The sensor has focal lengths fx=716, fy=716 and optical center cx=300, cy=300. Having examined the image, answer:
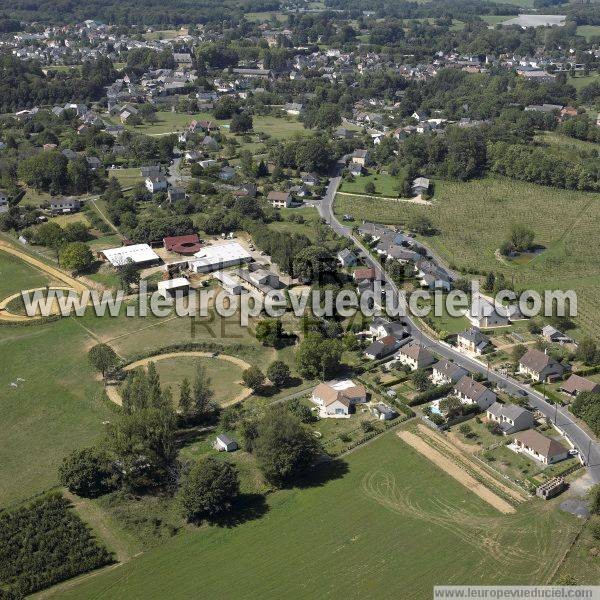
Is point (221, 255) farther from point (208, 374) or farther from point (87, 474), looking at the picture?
point (87, 474)

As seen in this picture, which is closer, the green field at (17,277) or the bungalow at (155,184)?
the green field at (17,277)

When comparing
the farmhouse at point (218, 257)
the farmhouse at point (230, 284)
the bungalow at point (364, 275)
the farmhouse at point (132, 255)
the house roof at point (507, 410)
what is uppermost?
the farmhouse at point (132, 255)

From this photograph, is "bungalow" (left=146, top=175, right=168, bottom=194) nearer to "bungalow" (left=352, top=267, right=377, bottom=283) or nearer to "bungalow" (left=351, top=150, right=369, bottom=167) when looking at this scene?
"bungalow" (left=351, top=150, right=369, bottom=167)

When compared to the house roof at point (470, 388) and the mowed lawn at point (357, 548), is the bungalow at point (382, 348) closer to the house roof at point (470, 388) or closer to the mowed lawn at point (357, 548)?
the house roof at point (470, 388)

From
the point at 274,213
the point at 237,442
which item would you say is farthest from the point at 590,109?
the point at 237,442

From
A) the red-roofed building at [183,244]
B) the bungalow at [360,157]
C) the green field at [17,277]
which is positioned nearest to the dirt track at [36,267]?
the green field at [17,277]

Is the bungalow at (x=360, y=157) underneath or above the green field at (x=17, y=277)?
above
